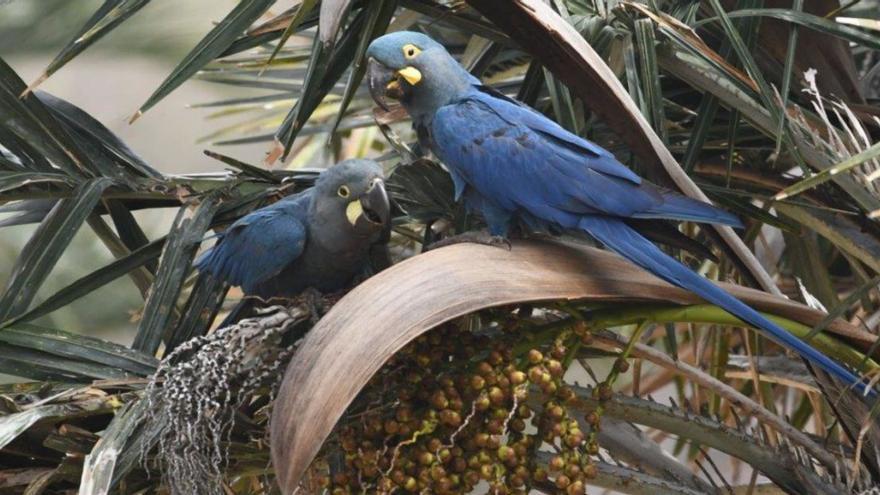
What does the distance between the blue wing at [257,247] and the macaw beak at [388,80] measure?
206 millimetres

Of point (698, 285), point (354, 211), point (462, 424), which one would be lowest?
point (462, 424)

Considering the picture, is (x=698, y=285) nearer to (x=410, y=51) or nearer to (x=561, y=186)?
(x=561, y=186)

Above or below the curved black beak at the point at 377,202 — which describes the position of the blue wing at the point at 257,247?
below

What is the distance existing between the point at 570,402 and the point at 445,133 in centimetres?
38

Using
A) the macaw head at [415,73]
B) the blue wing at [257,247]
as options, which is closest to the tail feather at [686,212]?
the macaw head at [415,73]

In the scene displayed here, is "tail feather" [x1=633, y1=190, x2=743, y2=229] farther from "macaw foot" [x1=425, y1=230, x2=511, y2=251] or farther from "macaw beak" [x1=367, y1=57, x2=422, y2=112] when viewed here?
"macaw beak" [x1=367, y1=57, x2=422, y2=112]

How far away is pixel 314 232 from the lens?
1487 millimetres

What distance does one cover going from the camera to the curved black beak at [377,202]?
1430mm

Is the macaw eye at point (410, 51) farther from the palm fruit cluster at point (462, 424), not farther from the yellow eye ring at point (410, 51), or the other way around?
the palm fruit cluster at point (462, 424)

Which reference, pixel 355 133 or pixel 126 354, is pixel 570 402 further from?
pixel 355 133

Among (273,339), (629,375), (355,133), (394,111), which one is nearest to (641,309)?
(273,339)

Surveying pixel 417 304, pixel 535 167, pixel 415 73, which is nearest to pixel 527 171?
pixel 535 167

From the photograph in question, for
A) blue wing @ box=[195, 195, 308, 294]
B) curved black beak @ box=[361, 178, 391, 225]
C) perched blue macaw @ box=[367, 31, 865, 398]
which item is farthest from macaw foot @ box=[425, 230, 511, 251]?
blue wing @ box=[195, 195, 308, 294]

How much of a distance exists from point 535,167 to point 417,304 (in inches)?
12.0
